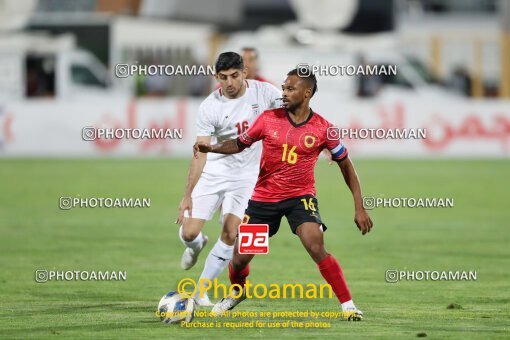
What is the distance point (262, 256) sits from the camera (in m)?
16.2

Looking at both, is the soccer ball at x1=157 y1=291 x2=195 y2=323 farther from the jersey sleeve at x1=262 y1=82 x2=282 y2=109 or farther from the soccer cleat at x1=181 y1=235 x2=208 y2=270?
the jersey sleeve at x1=262 y1=82 x2=282 y2=109

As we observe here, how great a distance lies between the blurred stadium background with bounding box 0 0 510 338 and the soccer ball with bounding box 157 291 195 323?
0.28 m

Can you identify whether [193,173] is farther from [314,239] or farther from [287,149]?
[314,239]

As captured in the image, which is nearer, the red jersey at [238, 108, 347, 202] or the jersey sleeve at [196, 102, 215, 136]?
the red jersey at [238, 108, 347, 202]

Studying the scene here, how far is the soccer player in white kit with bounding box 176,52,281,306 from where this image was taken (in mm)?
11617

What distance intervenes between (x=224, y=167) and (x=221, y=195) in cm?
28

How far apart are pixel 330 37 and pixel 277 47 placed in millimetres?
3182

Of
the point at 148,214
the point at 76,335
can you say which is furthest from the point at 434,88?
the point at 76,335

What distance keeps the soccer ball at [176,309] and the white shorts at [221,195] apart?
5.32ft

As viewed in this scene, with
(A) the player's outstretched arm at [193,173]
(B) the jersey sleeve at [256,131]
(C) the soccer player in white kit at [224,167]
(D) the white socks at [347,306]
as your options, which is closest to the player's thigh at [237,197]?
(C) the soccer player in white kit at [224,167]

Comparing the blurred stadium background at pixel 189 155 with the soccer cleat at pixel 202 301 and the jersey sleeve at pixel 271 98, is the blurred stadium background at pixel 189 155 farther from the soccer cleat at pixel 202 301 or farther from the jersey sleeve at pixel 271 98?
the jersey sleeve at pixel 271 98

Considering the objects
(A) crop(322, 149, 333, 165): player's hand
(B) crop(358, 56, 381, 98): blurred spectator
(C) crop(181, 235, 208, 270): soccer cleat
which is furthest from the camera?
(B) crop(358, 56, 381, 98): blurred spectator

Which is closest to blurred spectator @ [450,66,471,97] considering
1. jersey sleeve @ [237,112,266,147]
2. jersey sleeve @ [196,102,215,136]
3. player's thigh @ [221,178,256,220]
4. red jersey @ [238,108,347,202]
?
player's thigh @ [221,178,256,220]

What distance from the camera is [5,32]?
37.2 metres
